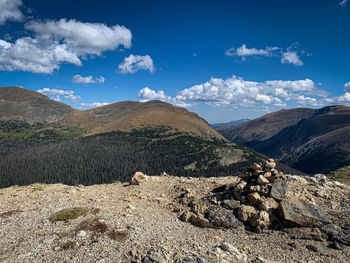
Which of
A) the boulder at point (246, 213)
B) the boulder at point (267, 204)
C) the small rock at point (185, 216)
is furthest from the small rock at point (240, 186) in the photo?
the small rock at point (185, 216)

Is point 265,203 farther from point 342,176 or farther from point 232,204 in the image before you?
point 342,176

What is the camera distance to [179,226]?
16188 millimetres

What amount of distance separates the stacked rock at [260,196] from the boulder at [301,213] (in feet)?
2.24

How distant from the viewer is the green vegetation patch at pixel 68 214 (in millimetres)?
16266

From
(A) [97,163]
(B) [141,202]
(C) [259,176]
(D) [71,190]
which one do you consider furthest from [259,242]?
(A) [97,163]

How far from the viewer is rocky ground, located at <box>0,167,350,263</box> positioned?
1210cm

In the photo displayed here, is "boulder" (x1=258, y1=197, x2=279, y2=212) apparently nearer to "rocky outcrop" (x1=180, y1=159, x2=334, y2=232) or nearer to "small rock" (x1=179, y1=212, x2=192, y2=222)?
"rocky outcrop" (x1=180, y1=159, x2=334, y2=232)

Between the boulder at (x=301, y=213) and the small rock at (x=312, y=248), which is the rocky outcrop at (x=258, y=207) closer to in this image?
the boulder at (x=301, y=213)

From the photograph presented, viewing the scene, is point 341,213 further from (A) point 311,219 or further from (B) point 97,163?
(B) point 97,163

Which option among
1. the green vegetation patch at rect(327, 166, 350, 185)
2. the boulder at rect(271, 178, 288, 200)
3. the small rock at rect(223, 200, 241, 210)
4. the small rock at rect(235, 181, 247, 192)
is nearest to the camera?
the boulder at rect(271, 178, 288, 200)

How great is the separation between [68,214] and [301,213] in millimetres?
19228

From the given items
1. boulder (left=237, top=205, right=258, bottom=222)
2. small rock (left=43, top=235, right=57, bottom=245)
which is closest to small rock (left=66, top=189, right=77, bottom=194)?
small rock (left=43, top=235, right=57, bottom=245)

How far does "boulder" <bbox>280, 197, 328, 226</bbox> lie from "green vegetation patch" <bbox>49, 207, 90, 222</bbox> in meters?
17.0

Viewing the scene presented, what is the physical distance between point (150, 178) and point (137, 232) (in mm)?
12707
